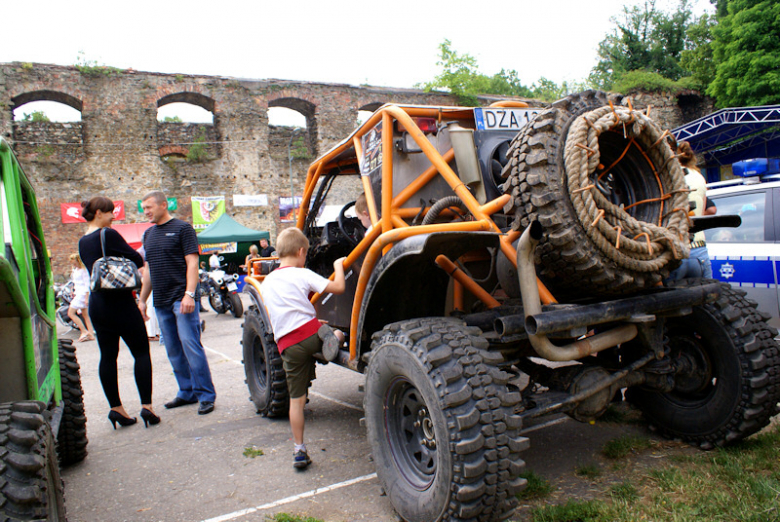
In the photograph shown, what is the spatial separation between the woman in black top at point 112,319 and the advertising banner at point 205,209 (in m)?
18.4

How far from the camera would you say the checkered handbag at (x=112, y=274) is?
418 cm

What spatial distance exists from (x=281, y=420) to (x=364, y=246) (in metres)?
2.09

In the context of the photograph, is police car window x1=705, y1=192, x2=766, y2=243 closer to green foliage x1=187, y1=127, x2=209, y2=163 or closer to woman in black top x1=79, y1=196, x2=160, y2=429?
woman in black top x1=79, y1=196, x2=160, y2=429

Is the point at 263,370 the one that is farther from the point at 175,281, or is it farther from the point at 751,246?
the point at 751,246

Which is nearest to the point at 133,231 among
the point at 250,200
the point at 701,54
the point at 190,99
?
the point at 250,200

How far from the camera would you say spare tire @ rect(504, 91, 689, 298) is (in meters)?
2.36

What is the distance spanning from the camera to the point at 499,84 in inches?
2130

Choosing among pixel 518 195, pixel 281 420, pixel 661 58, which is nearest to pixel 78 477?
pixel 281 420

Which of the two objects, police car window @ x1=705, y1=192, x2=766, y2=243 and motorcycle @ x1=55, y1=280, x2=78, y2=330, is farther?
motorcycle @ x1=55, y1=280, x2=78, y2=330

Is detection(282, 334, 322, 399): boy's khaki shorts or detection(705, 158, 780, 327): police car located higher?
detection(705, 158, 780, 327): police car

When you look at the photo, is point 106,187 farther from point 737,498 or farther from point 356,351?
point 737,498

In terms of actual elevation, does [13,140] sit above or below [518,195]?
above

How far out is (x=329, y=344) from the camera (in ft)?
10.7

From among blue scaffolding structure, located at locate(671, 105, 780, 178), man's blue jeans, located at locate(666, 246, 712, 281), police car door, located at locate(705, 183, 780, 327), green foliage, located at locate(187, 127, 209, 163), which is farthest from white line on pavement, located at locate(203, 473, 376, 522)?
green foliage, located at locate(187, 127, 209, 163)
